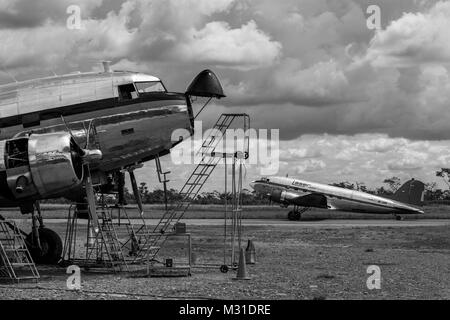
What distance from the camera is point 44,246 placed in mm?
25297

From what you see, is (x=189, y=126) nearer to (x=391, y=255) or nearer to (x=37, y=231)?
(x=37, y=231)

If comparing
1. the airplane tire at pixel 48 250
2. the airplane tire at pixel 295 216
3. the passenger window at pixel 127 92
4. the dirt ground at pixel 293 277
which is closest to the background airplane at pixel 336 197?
the airplane tire at pixel 295 216

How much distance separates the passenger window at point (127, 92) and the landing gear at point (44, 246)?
6137 mm

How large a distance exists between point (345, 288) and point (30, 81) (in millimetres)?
11697

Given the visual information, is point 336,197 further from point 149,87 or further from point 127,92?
point 127,92

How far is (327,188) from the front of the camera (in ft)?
216

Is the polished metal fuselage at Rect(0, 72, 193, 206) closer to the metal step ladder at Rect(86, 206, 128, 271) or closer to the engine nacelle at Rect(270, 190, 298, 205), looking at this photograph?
the metal step ladder at Rect(86, 206, 128, 271)

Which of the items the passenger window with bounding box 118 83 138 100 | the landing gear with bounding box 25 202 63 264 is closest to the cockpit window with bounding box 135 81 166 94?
the passenger window with bounding box 118 83 138 100

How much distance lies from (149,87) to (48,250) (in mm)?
7425

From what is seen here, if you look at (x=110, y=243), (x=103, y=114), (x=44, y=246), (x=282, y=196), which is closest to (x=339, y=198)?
(x=282, y=196)
